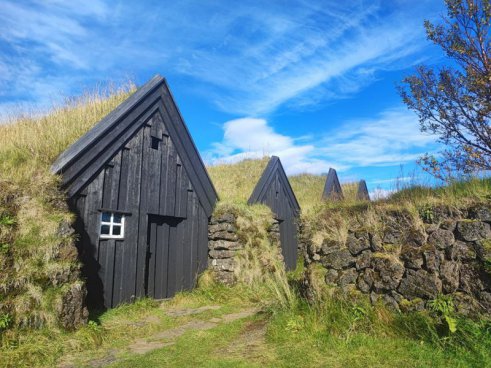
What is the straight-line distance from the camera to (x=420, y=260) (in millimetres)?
5621

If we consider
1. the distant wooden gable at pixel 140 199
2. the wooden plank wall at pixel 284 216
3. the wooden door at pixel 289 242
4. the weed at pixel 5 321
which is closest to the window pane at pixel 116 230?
the distant wooden gable at pixel 140 199

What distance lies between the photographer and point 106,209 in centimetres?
863

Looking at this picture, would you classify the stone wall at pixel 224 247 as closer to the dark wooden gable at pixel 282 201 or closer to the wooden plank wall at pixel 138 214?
the wooden plank wall at pixel 138 214

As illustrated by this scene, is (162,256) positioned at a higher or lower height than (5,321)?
higher

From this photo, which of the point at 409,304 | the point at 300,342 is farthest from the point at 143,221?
the point at 409,304

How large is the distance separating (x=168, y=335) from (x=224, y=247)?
523 centimetres

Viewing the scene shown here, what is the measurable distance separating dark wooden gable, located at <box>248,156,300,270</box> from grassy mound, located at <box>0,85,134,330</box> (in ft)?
29.0

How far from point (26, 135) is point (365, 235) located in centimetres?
831

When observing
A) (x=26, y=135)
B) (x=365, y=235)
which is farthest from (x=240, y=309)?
(x=26, y=135)

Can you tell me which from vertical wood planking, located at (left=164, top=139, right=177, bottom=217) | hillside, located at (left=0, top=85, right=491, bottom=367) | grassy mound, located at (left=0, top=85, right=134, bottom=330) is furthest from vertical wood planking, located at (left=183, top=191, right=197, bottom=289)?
grassy mound, located at (left=0, top=85, right=134, bottom=330)

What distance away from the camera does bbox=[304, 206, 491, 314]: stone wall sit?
505 cm

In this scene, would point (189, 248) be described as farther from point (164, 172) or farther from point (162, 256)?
point (164, 172)

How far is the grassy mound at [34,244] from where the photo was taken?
5.67 metres

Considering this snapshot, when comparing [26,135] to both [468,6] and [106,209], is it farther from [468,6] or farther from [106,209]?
[468,6]
